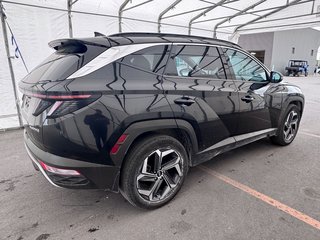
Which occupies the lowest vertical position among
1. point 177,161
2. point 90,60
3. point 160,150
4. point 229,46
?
point 177,161

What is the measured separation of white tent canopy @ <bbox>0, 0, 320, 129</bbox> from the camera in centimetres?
→ 529

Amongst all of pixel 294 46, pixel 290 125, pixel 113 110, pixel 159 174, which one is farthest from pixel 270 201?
pixel 294 46

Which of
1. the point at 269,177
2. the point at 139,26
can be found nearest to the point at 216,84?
the point at 269,177

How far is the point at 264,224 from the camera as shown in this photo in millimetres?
2191

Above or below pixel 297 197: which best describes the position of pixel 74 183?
above

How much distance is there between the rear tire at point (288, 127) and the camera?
3.97 meters

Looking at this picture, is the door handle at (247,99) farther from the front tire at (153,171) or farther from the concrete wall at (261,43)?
the concrete wall at (261,43)

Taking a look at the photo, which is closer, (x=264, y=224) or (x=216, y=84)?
(x=264, y=224)

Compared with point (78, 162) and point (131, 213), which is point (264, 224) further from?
point (78, 162)

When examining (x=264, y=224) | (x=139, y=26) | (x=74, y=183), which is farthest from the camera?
(x=139, y=26)

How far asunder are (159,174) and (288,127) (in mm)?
3000

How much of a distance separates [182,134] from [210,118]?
0.42 metres

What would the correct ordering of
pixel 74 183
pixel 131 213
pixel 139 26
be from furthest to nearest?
pixel 139 26
pixel 131 213
pixel 74 183

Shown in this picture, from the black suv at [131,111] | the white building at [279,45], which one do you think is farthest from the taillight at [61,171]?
the white building at [279,45]
